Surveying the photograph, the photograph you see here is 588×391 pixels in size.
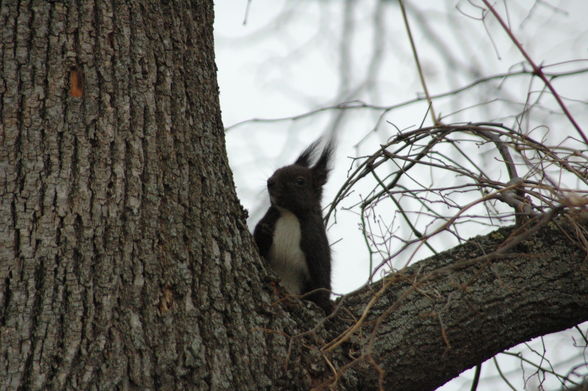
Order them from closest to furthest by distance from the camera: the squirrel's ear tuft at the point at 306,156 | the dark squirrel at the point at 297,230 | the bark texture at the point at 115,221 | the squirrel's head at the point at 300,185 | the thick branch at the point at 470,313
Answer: the bark texture at the point at 115,221
the thick branch at the point at 470,313
the dark squirrel at the point at 297,230
the squirrel's head at the point at 300,185
the squirrel's ear tuft at the point at 306,156

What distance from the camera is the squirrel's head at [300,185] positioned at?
3102 mm

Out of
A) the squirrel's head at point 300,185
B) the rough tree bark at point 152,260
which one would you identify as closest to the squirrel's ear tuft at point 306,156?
the squirrel's head at point 300,185

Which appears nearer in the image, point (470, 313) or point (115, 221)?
point (115, 221)

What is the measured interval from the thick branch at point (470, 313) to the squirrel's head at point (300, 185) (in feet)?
3.02

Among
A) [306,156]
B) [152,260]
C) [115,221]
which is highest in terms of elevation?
[306,156]

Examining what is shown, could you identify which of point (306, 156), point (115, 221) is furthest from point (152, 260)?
point (306, 156)

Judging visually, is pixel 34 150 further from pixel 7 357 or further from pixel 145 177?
pixel 7 357

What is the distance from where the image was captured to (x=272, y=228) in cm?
306

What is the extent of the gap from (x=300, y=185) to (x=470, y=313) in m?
1.29

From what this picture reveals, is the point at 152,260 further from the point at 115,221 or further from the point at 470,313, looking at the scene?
the point at 470,313

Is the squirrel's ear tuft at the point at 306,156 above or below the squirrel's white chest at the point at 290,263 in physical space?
above

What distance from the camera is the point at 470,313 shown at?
2.12 metres

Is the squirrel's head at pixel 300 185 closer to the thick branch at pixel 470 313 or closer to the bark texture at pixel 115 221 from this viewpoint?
the thick branch at pixel 470 313

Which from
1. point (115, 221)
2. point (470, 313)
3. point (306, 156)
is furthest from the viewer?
point (306, 156)
